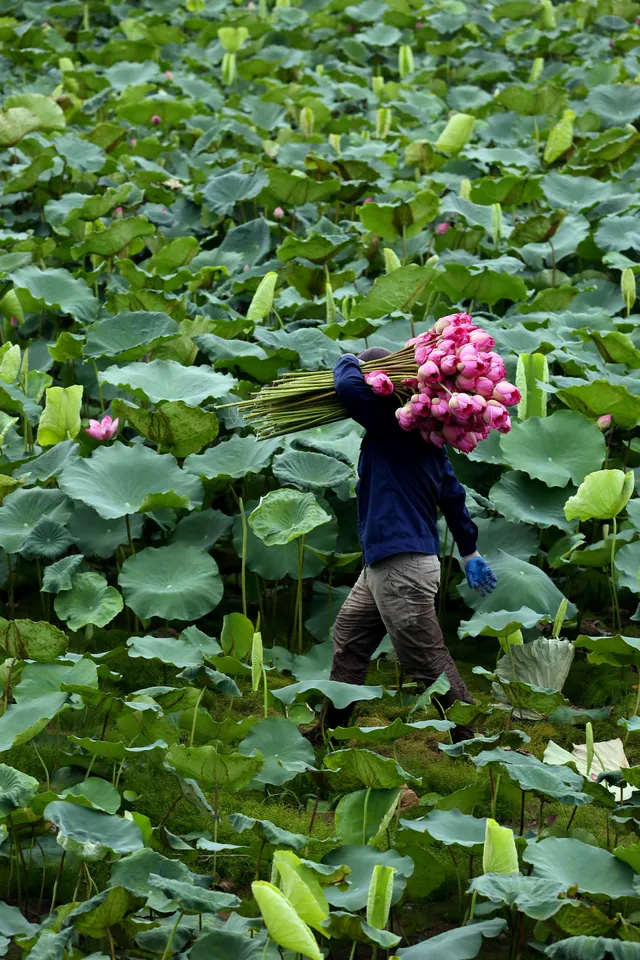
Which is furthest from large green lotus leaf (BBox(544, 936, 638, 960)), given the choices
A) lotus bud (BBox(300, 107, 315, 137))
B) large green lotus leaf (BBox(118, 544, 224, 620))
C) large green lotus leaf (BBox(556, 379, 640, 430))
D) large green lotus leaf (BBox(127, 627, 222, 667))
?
lotus bud (BBox(300, 107, 315, 137))

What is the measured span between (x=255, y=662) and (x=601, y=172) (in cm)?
467

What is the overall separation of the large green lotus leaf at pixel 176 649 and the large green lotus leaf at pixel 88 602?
0.32m

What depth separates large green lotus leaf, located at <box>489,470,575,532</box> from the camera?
4.14 m

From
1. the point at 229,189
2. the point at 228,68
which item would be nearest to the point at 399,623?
the point at 229,189

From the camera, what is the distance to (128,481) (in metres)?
4.21

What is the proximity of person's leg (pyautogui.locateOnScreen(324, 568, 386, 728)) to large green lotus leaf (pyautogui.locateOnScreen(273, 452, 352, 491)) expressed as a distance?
592 millimetres

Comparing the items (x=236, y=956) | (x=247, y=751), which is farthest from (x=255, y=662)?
(x=236, y=956)

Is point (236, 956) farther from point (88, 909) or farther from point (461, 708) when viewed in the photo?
point (461, 708)

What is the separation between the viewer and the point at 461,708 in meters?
3.10

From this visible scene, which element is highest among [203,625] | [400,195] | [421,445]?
[421,445]

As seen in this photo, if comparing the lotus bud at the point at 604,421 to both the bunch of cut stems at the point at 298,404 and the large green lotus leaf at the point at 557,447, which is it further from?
the bunch of cut stems at the point at 298,404

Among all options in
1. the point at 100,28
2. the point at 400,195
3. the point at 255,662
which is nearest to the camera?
the point at 255,662

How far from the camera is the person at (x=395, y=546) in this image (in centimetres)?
343

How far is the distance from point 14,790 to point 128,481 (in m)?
1.65
